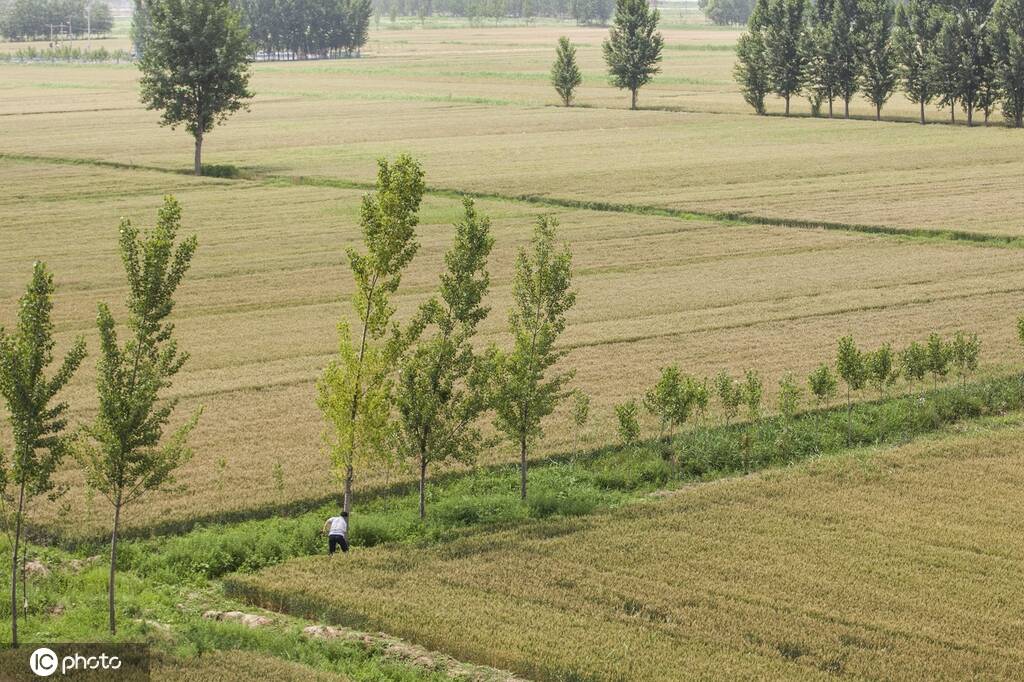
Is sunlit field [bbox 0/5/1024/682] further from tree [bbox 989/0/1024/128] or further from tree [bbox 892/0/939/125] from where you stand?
tree [bbox 892/0/939/125]

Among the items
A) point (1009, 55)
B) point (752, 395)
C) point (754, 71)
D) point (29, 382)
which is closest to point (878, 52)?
point (1009, 55)

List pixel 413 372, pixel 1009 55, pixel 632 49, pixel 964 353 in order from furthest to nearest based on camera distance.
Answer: pixel 632 49 → pixel 1009 55 → pixel 964 353 → pixel 413 372

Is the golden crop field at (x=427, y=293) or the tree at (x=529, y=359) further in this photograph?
the golden crop field at (x=427, y=293)

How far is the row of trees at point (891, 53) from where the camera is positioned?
461 ft

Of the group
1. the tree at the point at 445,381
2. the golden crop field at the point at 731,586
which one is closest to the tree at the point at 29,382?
the golden crop field at the point at 731,586

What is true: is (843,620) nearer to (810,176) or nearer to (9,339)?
(9,339)

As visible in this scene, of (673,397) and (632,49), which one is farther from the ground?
(632,49)

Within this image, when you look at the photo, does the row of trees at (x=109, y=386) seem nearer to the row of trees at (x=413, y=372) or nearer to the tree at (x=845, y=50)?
the row of trees at (x=413, y=372)

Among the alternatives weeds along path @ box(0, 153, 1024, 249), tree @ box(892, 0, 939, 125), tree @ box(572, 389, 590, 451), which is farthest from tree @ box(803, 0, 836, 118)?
tree @ box(572, 389, 590, 451)

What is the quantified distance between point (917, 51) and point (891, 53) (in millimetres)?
2568

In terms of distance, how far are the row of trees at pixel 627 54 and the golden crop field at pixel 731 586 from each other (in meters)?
132

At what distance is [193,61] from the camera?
360ft

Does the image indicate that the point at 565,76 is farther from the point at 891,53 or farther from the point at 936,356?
the point at 936,356

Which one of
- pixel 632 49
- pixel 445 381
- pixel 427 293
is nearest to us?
pixel 445 381
